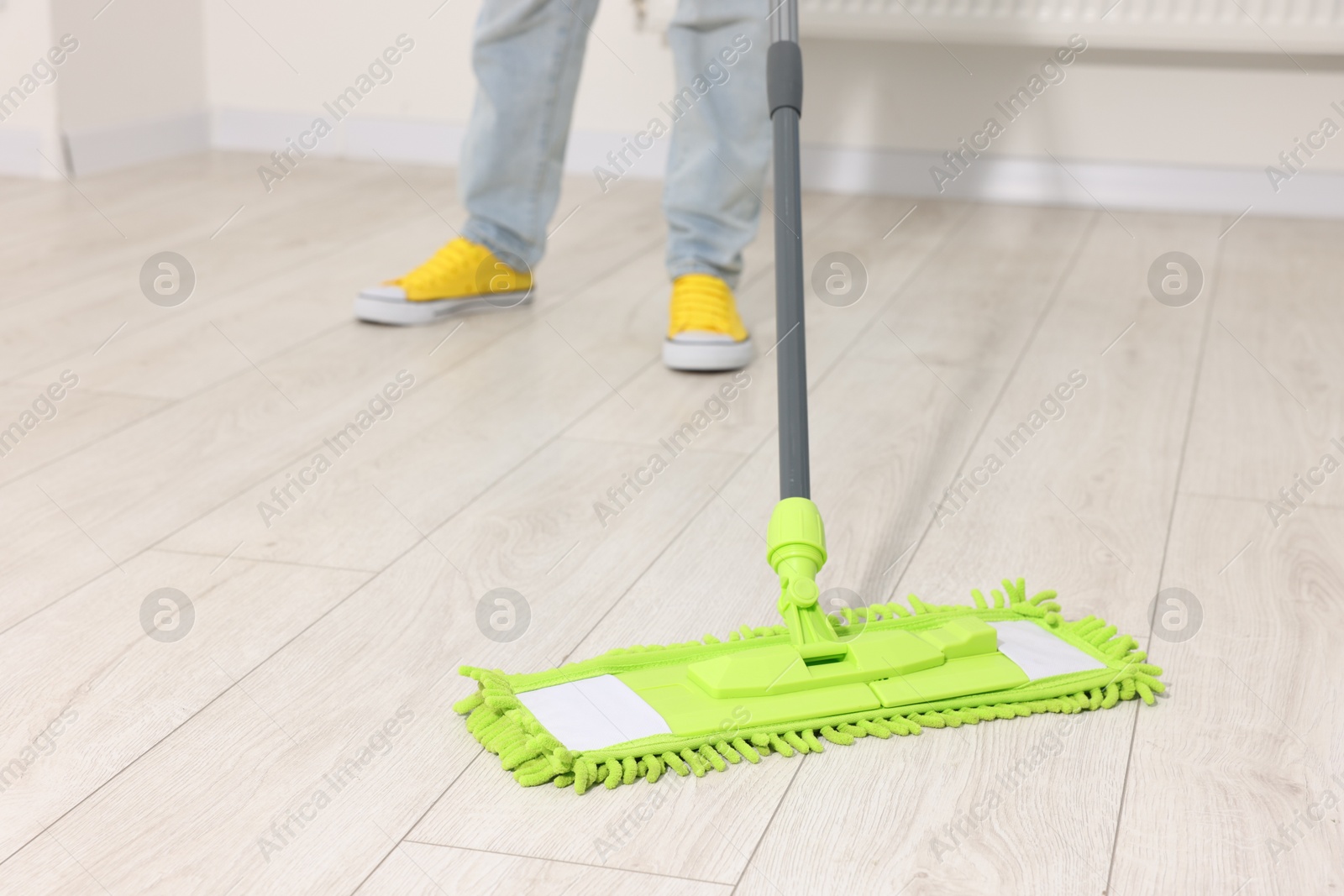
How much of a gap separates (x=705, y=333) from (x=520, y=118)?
35cm

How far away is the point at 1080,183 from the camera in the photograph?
96.5 inches

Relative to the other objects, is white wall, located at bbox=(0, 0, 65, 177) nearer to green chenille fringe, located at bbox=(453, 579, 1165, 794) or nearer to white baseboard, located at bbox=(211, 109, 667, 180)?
white baseboard, located at bbox=(211, 109, 667, 180)

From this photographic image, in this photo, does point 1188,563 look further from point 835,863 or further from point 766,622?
point 835,863

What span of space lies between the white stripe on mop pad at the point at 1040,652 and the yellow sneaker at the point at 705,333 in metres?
0.65

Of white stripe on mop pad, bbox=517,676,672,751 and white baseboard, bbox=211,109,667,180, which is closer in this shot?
white stripe on mop pad, bbox=517,676,672,751

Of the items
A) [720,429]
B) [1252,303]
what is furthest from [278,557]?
[1252,303]

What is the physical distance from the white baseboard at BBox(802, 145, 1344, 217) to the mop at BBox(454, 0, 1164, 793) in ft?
5.62

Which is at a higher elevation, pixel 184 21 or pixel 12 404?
pixel 184 21

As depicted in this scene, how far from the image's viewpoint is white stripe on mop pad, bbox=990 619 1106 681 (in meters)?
0.79

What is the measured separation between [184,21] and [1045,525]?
2.29 metres

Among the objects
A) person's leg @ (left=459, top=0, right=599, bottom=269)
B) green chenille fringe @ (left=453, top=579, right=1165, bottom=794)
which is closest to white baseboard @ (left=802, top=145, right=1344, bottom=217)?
person's leg @ (left=459, top=0, right=599, bottom=269)

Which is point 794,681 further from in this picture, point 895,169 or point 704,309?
point 895,169

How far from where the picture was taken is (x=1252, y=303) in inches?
70.1

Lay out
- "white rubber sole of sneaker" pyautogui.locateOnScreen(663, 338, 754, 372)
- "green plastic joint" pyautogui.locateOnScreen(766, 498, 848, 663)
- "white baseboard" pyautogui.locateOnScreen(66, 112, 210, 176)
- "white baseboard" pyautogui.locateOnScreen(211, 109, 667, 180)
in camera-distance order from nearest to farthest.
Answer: "green plastic joint" pyautogui.locateOnScreen(766, 498, 848, 663), "white rubber sole of sneaker" pyautogui.locateOnScreen(663, 338, 754, 372), "white baseboard" pyautogui.locateOnScreen(66, 112, 210, 176), "white baseboard" pyautogui.locateOnScreen(211, 109, 667, 180)
